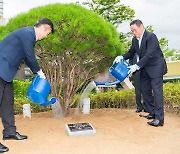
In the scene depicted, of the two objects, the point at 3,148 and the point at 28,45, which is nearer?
the point at 3,148

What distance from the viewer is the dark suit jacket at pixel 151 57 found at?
5758mm

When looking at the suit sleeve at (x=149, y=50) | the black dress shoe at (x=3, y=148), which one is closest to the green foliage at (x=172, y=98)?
the suit sleeve at (x=149, y=50)

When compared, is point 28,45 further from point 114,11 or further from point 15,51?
point 114,11

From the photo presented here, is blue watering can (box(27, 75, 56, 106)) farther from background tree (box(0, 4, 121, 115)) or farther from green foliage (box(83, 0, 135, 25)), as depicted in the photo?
green foliage (box(83, 0, 135, 25))

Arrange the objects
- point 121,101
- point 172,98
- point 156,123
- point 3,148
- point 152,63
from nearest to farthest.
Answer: point 3,148
point 156,123
point 152,63
point 172,98
point 121,101

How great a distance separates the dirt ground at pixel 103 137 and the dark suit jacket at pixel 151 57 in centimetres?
91

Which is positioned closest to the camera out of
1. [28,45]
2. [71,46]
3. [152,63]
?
[28,45]

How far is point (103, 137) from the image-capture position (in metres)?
4.89

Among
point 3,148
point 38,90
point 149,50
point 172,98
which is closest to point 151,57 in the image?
point 149,50

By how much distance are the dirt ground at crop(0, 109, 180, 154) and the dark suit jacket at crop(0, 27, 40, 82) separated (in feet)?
3.21

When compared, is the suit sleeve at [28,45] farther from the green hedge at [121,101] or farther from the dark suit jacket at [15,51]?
the green hedge at [121,101]

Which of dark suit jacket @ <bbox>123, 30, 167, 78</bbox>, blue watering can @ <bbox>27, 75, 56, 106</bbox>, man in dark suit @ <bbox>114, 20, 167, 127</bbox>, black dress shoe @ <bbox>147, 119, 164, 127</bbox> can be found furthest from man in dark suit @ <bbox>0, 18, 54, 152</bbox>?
black dress shoe @ <bbox>147, 119, 164, 127</bbox>

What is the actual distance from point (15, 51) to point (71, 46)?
1.22 m

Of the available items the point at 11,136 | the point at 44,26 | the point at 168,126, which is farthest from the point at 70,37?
the point at 168,126
